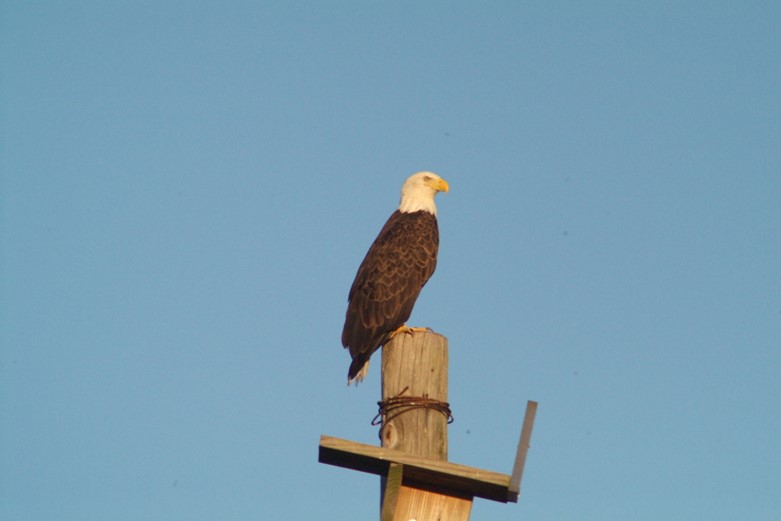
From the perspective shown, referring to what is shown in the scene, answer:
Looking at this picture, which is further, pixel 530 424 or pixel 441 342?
pixel 441 342

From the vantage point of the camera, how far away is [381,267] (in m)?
8.11

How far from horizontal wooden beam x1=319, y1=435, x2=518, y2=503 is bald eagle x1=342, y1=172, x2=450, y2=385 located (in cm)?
276

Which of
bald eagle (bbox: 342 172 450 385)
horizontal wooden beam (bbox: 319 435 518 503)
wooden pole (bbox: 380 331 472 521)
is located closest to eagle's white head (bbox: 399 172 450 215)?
bald eagle (bbox: 342 172 450 385)

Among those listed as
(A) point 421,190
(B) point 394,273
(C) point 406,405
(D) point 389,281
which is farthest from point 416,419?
(A) point 421,190

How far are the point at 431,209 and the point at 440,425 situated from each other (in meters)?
5.21

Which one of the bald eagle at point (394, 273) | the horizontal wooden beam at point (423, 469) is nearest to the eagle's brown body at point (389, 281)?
the bald eagle at point (394, 273)

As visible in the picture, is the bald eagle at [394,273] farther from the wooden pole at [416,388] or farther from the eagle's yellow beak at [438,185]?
the wooden pole at [416,388]

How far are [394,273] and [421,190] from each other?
1.64m

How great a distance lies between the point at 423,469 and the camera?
3875 mm

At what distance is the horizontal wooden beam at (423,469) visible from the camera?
12.6 feet

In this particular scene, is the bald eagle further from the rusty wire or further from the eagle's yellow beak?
the rusty wire

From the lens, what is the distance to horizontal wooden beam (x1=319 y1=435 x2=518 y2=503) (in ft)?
12.6

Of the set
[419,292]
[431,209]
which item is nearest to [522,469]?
[419,292]

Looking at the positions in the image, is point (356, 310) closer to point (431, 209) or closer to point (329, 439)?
point (431, 209)
